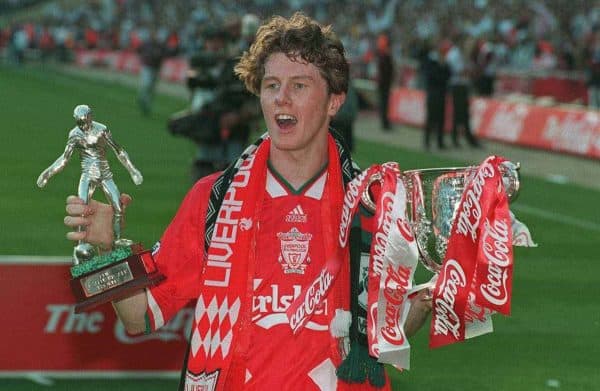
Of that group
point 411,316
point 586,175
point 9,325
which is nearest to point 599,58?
point 586,175

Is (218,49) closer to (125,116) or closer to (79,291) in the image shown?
(79,291)

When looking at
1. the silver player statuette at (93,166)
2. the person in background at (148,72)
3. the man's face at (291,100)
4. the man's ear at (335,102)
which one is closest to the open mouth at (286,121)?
the man's face at (291,100)

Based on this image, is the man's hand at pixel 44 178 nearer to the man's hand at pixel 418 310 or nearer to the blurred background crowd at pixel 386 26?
the man's hand at pixel 418 310

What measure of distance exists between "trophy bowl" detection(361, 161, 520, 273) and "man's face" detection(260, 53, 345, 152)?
0.31 meters

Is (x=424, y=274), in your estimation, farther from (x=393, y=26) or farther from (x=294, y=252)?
(x=393, y=26)

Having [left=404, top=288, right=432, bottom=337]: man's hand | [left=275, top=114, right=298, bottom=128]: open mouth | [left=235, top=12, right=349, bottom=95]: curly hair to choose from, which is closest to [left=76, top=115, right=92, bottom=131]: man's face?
[left=235, top=12, right=349, bottom=95]: curly hair

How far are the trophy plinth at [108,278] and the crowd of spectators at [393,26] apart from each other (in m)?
11.2

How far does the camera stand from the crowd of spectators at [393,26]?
32.3 m

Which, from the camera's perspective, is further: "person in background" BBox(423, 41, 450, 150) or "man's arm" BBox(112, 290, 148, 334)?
"person in background" BBox(423, 41, 450, 150)

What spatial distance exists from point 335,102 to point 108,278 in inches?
39.9

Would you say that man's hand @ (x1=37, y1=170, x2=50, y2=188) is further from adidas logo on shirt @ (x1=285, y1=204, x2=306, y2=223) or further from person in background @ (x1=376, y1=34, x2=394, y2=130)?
person in background @ (x1=376, y1=34, x2=394, y2=130)

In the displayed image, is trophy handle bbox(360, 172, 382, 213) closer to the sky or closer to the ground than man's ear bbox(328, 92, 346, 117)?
closer to the ground

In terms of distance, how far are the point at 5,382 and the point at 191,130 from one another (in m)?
6.61

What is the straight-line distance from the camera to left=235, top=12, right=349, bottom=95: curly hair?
4930 mm
